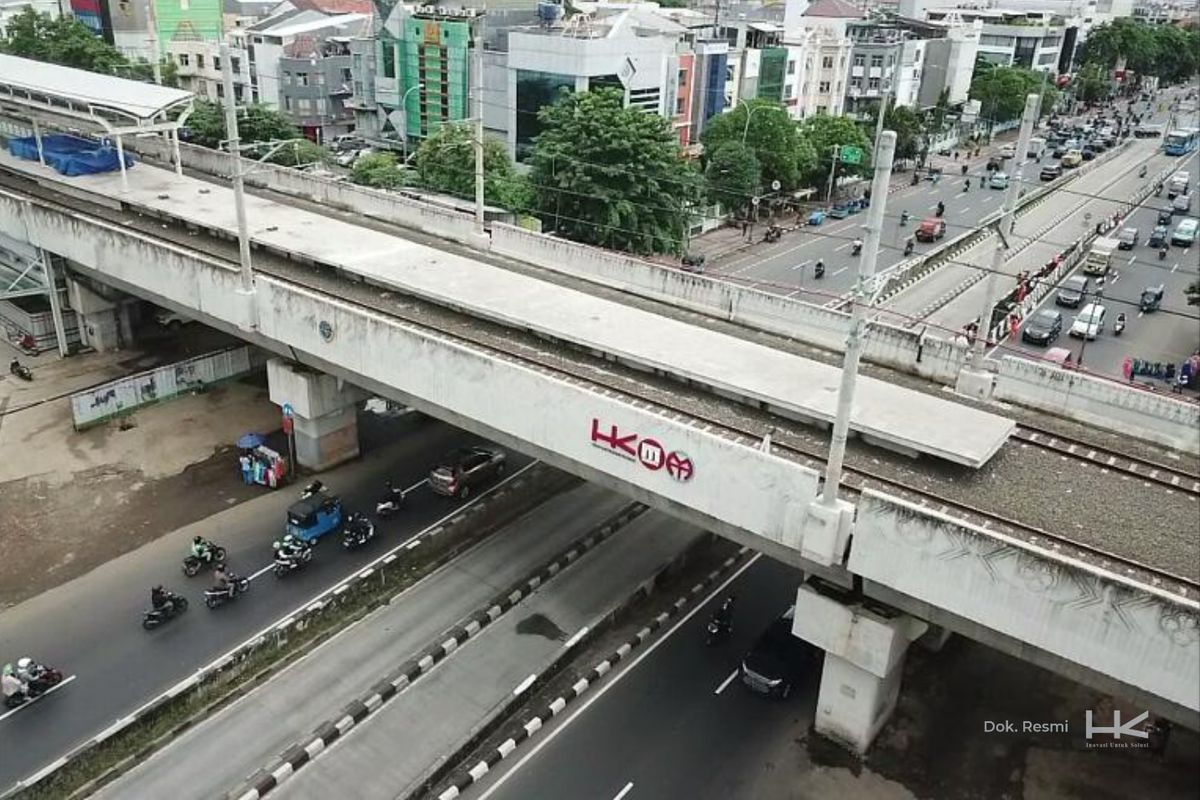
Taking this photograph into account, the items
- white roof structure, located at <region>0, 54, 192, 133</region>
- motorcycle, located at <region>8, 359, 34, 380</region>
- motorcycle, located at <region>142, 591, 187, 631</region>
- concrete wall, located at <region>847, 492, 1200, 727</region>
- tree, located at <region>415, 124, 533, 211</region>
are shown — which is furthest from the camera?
tree, located at <region>415, 124, 533, 211</region>

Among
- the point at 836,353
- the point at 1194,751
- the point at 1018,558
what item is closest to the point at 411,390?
the point at 836,353

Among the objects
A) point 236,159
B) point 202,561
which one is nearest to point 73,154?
point 236,159

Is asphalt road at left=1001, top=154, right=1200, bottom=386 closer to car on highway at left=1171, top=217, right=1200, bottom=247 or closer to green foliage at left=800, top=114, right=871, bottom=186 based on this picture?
car on highway at left=1171, top=217, right=1200, bottom=247

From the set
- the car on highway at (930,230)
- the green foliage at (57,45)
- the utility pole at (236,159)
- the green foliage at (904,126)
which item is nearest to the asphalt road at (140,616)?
the utility pole at (236,159)

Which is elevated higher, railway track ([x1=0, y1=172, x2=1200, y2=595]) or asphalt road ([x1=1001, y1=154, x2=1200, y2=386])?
railway track ([x1=0, y1=172, x2=1200, y2=595])

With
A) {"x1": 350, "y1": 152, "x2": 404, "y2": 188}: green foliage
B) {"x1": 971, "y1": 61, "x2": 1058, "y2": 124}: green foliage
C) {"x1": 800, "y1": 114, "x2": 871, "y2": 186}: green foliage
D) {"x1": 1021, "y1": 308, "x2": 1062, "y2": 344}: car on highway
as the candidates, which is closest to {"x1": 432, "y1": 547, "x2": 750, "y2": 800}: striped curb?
{"x1": 1021, "y1": 308, "x2": 1062, "y2": 344}: car on highway

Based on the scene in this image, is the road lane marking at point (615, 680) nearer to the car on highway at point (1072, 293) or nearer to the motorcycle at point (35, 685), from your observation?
the motorcycle at point (35, 685)

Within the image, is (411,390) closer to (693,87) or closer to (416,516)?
(416,516)

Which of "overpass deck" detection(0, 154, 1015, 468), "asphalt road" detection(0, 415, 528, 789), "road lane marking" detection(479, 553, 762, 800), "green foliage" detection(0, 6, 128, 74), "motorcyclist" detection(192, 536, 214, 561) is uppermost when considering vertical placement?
"green foliage" detection(0, 6, 128, 74)

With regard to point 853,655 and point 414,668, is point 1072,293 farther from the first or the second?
point 414,668
